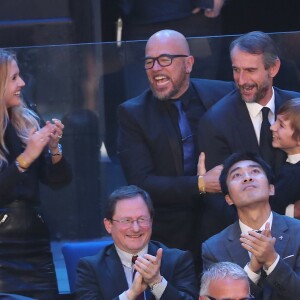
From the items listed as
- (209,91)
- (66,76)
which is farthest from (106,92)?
(209,91)

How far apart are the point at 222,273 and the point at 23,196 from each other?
148 cm

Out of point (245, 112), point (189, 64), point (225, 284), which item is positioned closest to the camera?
point (225, 284)

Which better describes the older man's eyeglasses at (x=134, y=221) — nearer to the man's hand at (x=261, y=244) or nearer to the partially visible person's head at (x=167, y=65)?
the man's hand at (x=261, y=244)

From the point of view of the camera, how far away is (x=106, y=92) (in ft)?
24.8

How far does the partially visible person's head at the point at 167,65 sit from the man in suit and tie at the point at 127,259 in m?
0.81

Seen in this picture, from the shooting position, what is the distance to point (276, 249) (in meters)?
6.21

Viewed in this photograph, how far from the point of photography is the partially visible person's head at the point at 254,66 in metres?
6.83

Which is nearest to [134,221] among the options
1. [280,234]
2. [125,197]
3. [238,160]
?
[125,197]

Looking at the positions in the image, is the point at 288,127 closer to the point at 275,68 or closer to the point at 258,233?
the point at 275,68

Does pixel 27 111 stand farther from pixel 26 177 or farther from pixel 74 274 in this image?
pixel 74 274

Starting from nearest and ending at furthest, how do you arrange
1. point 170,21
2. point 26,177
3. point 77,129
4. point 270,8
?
1. point 26,177
2. point 77,129
3. point 170,21
4. point 270,8

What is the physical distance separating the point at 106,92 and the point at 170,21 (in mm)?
996

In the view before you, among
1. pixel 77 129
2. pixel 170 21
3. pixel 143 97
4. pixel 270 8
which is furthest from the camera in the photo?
pixel 270 8

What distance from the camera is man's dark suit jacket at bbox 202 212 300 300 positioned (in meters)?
6.05
